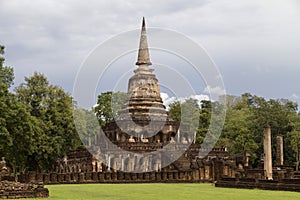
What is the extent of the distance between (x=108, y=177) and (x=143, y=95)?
16822 millimetres

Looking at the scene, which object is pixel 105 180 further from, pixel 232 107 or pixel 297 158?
pixel 232 107

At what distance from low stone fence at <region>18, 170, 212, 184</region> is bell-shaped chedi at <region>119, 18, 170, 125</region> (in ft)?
39.2

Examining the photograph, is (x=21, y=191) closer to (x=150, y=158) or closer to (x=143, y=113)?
(x=150, y=158)

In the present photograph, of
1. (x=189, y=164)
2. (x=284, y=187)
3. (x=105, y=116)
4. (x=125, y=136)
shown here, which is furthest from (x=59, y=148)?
(x=284, y=187)

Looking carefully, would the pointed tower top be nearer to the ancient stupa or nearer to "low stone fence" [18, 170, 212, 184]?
the ancient stupa

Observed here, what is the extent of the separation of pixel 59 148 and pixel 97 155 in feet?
26.1

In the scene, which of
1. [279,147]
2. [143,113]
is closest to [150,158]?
[143,113]

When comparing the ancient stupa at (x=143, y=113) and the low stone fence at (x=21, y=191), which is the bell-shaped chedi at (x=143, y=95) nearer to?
the ancient stupa at (x=143, y=113)

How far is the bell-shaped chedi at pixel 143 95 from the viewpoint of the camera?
50.3 m

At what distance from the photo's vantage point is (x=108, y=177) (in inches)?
1447

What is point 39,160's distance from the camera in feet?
163

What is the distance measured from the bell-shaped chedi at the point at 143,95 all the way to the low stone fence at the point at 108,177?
1194 centimetres

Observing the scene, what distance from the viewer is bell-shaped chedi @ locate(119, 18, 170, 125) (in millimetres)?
50312

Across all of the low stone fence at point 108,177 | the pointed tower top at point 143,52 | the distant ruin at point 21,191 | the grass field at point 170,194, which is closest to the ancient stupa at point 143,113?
the pointed tower top at point 143,52
